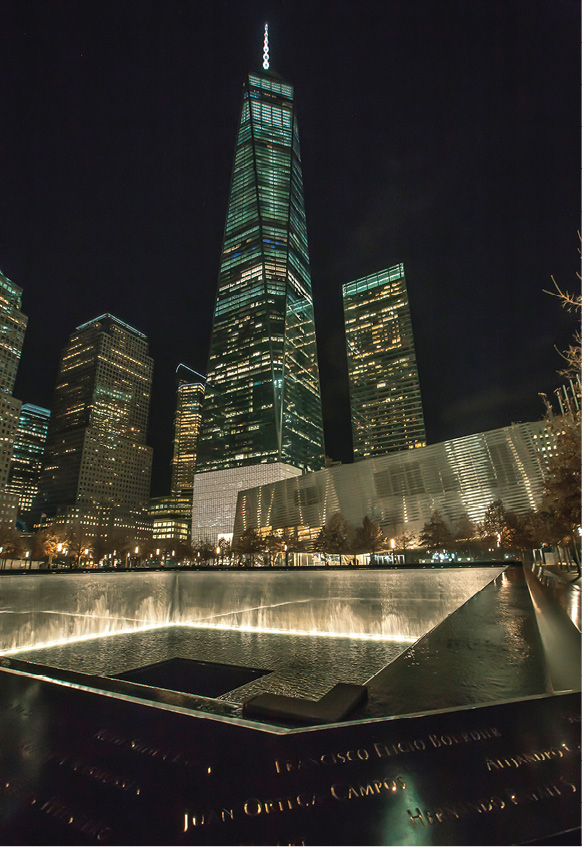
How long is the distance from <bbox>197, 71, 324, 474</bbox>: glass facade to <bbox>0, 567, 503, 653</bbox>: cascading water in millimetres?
114879

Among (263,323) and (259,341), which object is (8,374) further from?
(263,323)

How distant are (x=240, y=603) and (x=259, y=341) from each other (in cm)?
Answer: 13051

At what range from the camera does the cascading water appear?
15.5 meters

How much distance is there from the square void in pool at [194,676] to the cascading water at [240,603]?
5.77m

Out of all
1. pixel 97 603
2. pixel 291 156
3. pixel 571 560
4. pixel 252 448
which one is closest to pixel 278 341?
pixel 252 448

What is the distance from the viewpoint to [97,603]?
17.7 metres

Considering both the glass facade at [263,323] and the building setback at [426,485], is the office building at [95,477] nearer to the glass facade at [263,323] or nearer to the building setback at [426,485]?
the glass facade at [263,323]

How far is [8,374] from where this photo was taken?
121062 mm

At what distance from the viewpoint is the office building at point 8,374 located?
370ft

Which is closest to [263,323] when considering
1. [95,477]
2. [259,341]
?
[259,341]

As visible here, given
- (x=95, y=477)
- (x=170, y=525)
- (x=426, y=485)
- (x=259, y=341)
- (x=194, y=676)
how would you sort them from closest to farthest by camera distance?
(x=194, y=676)
(x=426, y=485)
(x=259, y=341)
(x=95, y=477)
(x=170, y=525)

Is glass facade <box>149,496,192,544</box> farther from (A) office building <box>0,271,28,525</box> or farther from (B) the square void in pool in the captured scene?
(B) the square void in pool

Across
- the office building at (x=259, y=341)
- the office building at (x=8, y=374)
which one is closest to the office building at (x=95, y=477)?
the office building at (x=259, y=341)

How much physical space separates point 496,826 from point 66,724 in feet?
7.88
